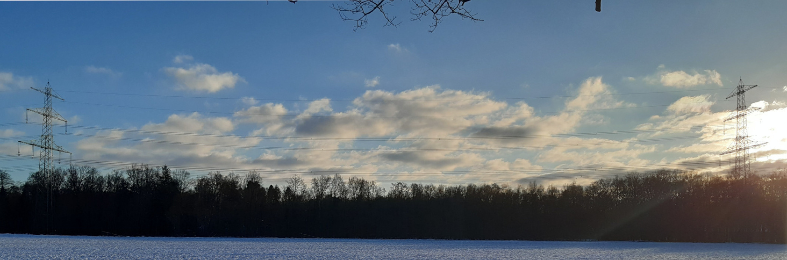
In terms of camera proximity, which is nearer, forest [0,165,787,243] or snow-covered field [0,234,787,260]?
snow-covered field [0,234,787,260]

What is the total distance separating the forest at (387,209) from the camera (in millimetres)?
73062

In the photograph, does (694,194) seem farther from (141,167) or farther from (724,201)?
(141,167)

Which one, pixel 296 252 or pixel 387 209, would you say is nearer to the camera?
pixel 296 252

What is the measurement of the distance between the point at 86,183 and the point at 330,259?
248ft

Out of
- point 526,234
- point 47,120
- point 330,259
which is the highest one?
point 47,120

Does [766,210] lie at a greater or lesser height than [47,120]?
lesser

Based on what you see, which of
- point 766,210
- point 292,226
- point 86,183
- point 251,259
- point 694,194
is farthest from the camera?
point 86,183

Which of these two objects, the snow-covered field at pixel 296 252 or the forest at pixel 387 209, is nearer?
the snow-covered field at pixel 296 252

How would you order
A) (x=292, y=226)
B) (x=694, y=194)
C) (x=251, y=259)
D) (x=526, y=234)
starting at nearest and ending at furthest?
(x=251, y=259), (x=694, y=194), (x=526, y=234), (x=292, y=226)

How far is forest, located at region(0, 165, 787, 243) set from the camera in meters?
73.1

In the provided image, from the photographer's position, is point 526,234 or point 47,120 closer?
point 47,120

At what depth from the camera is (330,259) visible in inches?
1230

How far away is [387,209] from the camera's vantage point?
8400 cm

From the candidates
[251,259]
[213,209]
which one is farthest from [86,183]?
[251,259]
